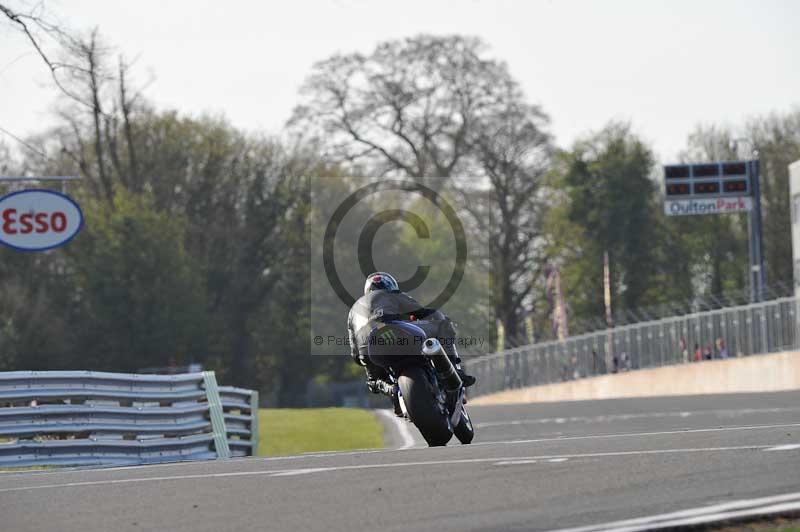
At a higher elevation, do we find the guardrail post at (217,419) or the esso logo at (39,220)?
the esso logo at (39,220)

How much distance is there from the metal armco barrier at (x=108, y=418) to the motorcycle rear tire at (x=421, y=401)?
15.3 feet

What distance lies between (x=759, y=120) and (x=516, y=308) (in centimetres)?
1401

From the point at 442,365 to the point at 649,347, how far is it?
3486 centimetres

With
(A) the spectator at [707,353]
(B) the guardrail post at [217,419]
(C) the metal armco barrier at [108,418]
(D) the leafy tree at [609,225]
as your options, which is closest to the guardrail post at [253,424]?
(C) the metal armco barrier at [108,418]

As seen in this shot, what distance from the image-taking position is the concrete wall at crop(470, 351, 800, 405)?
38.2 metres

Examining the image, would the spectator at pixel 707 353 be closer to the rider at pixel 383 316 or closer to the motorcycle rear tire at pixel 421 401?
the rider at pixel 383 316

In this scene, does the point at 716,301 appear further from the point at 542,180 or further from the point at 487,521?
the point at 487,521

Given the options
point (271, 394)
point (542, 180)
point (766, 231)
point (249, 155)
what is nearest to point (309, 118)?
point (249, 155)

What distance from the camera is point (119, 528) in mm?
8375

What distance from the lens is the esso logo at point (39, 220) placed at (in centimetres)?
2123

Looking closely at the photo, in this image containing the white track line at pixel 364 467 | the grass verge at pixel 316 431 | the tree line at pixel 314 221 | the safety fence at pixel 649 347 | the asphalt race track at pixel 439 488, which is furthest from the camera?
the tree line at pixel 314 221

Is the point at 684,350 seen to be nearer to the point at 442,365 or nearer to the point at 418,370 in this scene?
the point at 442,365

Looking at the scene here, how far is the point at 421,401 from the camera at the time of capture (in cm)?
1372

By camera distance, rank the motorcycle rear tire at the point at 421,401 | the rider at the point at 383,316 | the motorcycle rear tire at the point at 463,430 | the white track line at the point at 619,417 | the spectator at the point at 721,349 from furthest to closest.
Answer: the spectator at the point at 721,349 < the white track line at the point at 619,417 < the motorcycle rear tire at the point at 463,430 < the rider at the point at 383,316 < the motorcycle rear tire at the point at 421,401
